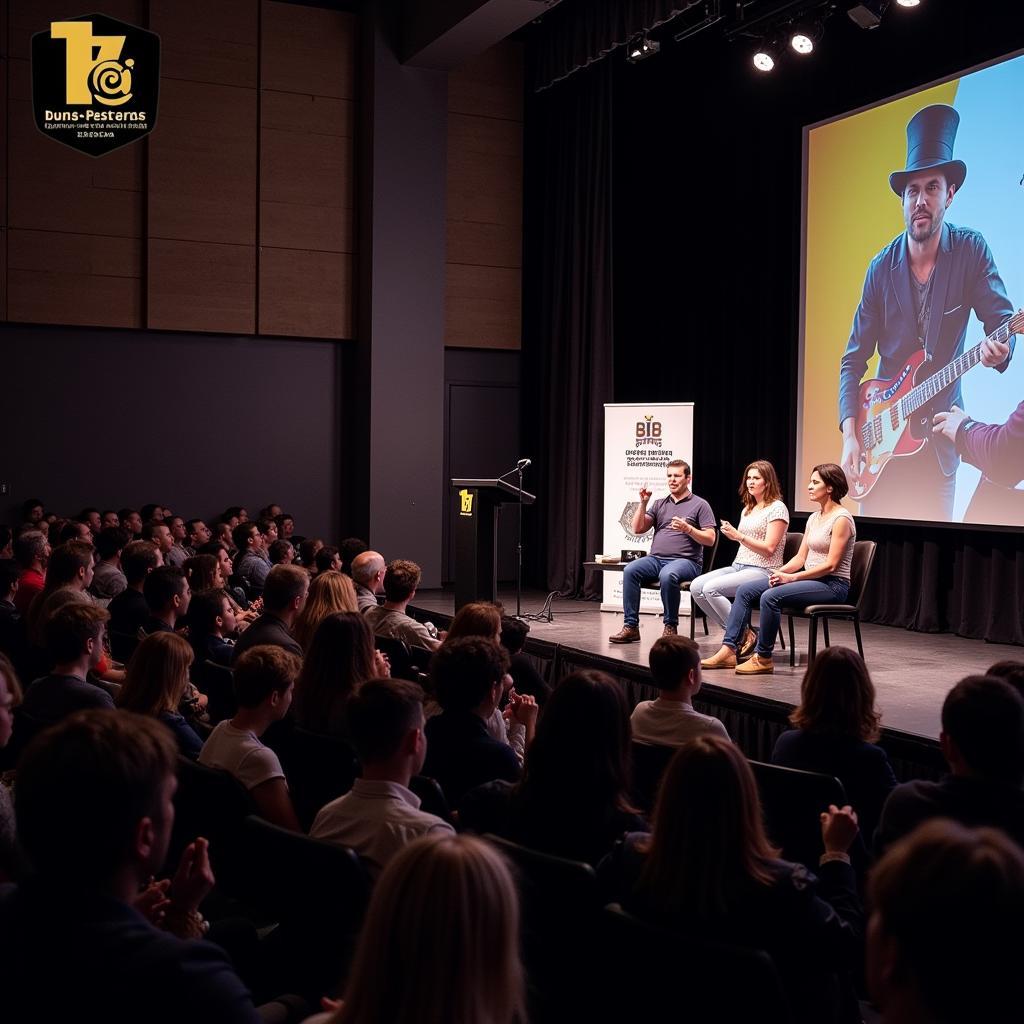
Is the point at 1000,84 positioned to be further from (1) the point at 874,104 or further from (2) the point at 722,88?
(2) the point at 722,88

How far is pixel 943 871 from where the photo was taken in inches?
40.4

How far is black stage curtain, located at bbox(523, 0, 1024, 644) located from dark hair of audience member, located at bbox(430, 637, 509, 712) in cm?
508

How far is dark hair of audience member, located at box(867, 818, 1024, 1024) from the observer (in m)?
1.00

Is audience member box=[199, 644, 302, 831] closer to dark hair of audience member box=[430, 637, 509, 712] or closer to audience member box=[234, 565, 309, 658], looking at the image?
dark hair of audience member box=[430, 637, 509, 712]

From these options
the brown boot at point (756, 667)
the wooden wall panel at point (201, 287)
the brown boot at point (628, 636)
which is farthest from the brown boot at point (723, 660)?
the wooden wall panel at point (201, 287)

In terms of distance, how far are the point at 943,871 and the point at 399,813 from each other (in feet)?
4.64

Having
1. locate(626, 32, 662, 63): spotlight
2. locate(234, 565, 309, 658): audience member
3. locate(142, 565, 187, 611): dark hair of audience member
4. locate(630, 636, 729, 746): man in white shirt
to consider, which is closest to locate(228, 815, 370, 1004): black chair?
locate(630, 636, 729, 746): man in white shirt

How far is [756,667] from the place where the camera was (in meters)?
6.14

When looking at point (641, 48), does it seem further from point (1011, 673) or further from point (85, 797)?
point (85, 797)

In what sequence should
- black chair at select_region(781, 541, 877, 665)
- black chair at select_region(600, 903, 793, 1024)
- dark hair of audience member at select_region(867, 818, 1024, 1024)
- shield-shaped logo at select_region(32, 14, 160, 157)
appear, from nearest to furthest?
dark hair of audience member at select_region(867, 818, 1024, 1024) → black chair at select_region(600, 903, 793, 1024) → black chair at select_region(781, 541, 877, 665) → shield-shaped logo at select_region(32, 14, 160, 157)

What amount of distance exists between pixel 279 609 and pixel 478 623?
0.86m

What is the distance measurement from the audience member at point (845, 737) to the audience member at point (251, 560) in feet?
14.8

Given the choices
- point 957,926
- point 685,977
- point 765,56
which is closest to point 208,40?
point 765,56

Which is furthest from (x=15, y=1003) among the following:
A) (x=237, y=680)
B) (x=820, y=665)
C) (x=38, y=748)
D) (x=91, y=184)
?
(x=91, y=184)
